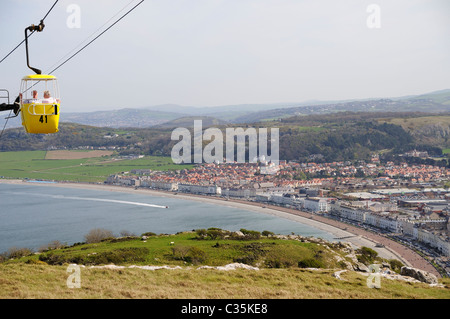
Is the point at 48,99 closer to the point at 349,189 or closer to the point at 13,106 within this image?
the point at 13,106

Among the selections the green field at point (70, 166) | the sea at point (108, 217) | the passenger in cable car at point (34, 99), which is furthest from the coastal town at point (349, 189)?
the passenger in cable car at point (34, 99)

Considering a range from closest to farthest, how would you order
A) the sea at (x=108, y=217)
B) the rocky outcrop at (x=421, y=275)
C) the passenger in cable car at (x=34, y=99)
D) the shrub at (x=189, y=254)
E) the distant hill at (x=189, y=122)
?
1. the passenger in cable car at (x=34, y=99)
2. the rocky outcrop at (x=421, y=275)
3. the shrub at (x=189, y=254)
4. the sea at (x=108, y=217)
5. the distant hill at (x=189, y=122)

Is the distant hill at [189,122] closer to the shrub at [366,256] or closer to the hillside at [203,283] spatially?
the shrub at [366,256]

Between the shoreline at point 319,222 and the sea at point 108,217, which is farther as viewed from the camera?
the sea at point 108,217

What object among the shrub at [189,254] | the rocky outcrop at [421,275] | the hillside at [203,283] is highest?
the hillside at [203,283]

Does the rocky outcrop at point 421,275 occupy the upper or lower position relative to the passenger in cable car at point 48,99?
lower
